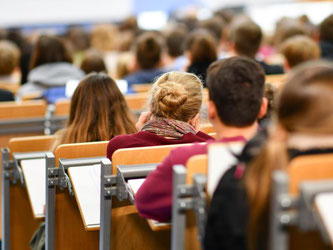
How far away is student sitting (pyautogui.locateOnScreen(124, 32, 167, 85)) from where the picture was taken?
5000mm

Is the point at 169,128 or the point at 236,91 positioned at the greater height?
the point at 236,91

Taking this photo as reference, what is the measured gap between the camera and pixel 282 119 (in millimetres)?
1519

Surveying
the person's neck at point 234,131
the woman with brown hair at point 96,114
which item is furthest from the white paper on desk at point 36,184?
the person's neck at point 234,131

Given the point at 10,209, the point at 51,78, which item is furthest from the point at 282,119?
the point at 51,78

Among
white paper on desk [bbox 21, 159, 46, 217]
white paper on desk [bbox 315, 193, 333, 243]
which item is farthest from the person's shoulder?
white paper on desk [bbox 315, 193, 333, 243]

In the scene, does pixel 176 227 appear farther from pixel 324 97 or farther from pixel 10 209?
pixel 10 209

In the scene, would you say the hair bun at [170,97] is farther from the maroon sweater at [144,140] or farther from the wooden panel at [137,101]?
the wooden panel at [137,101]

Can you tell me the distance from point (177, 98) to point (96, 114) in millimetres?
517

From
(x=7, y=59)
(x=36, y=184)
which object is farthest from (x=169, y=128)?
(x=7, y=59)

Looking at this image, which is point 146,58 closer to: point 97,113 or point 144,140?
point 97,113

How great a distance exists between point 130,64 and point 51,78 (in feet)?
3.98

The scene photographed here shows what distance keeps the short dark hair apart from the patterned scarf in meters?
0.48

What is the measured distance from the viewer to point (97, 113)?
2707mm

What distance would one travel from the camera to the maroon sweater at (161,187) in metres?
1.88
